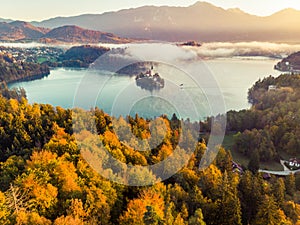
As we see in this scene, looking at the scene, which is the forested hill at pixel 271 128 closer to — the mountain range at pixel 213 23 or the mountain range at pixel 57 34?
the mountain range at pixel 213 23

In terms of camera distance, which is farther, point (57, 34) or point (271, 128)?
point (57, 34)

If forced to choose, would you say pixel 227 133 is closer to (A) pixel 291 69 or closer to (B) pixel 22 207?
(B) pixel 22 207

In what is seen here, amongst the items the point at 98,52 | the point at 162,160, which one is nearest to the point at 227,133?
the point at 162,160

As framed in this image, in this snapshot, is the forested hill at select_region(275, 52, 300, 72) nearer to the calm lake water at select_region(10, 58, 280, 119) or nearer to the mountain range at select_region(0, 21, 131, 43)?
the calm lake water at select_region(10, 58, 280, 119)

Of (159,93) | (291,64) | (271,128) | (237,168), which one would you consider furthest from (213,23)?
(159,93)

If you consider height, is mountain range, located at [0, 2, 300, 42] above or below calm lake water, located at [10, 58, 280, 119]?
above

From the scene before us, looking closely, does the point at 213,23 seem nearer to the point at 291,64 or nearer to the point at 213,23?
the point at 213,23

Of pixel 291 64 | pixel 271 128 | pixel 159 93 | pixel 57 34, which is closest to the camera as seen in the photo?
pixel 159 93

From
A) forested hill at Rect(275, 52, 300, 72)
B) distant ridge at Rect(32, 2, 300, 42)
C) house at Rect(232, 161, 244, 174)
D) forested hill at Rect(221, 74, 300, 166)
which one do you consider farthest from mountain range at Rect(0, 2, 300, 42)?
house at Rect(232, 161, 244, 174)
